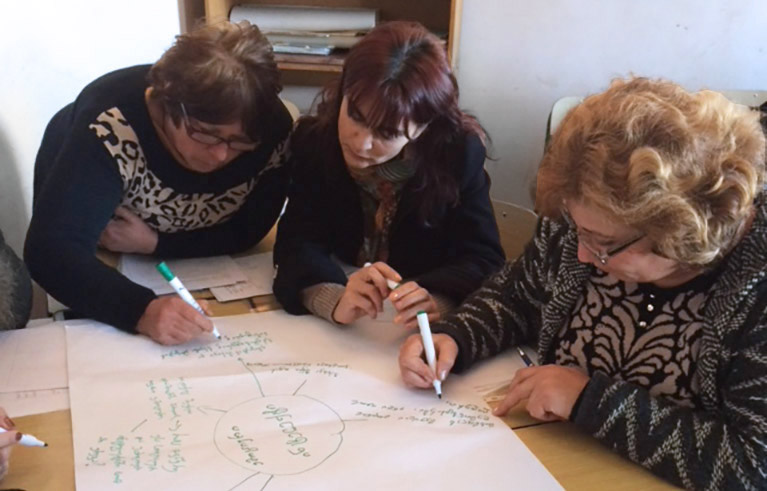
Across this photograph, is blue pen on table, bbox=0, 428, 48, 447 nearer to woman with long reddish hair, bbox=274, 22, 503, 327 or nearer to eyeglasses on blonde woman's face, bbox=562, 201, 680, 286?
woman with long reddish hair, bbox=274, 22, 503, 327

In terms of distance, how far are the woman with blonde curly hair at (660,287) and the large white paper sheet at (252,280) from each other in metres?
0.44

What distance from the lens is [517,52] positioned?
2609 millimetres

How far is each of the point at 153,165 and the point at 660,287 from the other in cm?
95

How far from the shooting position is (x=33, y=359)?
3.65 feet

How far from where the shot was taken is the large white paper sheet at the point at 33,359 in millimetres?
1049

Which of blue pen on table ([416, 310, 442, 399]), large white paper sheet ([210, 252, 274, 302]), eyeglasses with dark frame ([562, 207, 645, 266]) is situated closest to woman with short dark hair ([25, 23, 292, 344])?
large white paper sheet ([210, 252, 274, 302])

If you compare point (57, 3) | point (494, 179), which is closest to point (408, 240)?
point (57, 3)

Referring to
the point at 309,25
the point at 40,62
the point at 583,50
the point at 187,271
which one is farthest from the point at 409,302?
the point at 583,50

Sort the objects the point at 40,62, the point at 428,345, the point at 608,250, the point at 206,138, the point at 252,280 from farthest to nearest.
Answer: the point at 40,62 < the point at 252,280 < the point at 206,138 < the point at 428,345 < the point at 608,250

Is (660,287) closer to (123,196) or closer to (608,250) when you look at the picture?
(608,250)

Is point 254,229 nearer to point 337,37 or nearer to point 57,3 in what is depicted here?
point 57,3

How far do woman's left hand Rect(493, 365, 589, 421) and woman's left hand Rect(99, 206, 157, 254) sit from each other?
854 millimetres

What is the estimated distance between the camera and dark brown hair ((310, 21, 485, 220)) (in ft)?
4.10

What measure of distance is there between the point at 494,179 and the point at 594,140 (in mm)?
1949
